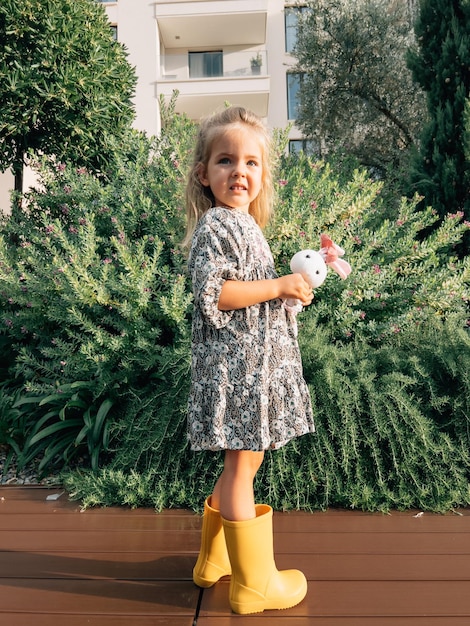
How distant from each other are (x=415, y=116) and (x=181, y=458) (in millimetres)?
7162

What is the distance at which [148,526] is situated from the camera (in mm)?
2322

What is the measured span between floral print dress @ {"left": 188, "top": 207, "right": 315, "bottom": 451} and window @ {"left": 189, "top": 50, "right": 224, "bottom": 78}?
17.7m

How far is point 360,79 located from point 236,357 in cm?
762

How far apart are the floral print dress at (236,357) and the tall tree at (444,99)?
3.28 meters

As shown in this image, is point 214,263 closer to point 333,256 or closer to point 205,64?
point 333,256

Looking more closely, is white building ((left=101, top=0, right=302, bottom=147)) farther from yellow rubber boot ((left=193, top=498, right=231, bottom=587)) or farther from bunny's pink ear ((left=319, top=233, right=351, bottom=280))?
yellow rubber boot ((left=193, top=498, right=231, bottom=587))

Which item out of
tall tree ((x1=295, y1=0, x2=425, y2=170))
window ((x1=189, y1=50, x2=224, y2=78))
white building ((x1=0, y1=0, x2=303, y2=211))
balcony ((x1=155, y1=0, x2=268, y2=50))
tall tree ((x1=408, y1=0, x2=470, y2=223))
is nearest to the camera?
tall tree ((x1=408, y1=0, x2=470, y2=223))

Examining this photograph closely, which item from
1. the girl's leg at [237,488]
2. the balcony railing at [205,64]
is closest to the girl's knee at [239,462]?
the girl's leg at [237,488]

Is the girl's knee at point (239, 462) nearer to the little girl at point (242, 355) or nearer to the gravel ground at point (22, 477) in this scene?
the little girl at point (242, 355)

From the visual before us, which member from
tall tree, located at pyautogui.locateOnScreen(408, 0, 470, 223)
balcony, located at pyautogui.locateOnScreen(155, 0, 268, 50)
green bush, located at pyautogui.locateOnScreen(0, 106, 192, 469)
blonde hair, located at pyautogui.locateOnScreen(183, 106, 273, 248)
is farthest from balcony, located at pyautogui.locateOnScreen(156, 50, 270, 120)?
blonde hair, located at pyautogui.locateOnScreen(183, 106, 273, 248)

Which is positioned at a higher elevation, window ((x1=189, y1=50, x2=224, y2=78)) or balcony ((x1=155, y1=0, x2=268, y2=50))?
balcony ((x1=155, y1=0, x2=268, y2=50))

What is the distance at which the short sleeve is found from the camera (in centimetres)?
156

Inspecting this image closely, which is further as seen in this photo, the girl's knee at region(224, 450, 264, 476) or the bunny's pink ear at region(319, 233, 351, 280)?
the bunny's pink ear at region(319, 233, 351, 280)

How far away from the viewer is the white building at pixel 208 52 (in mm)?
16016
